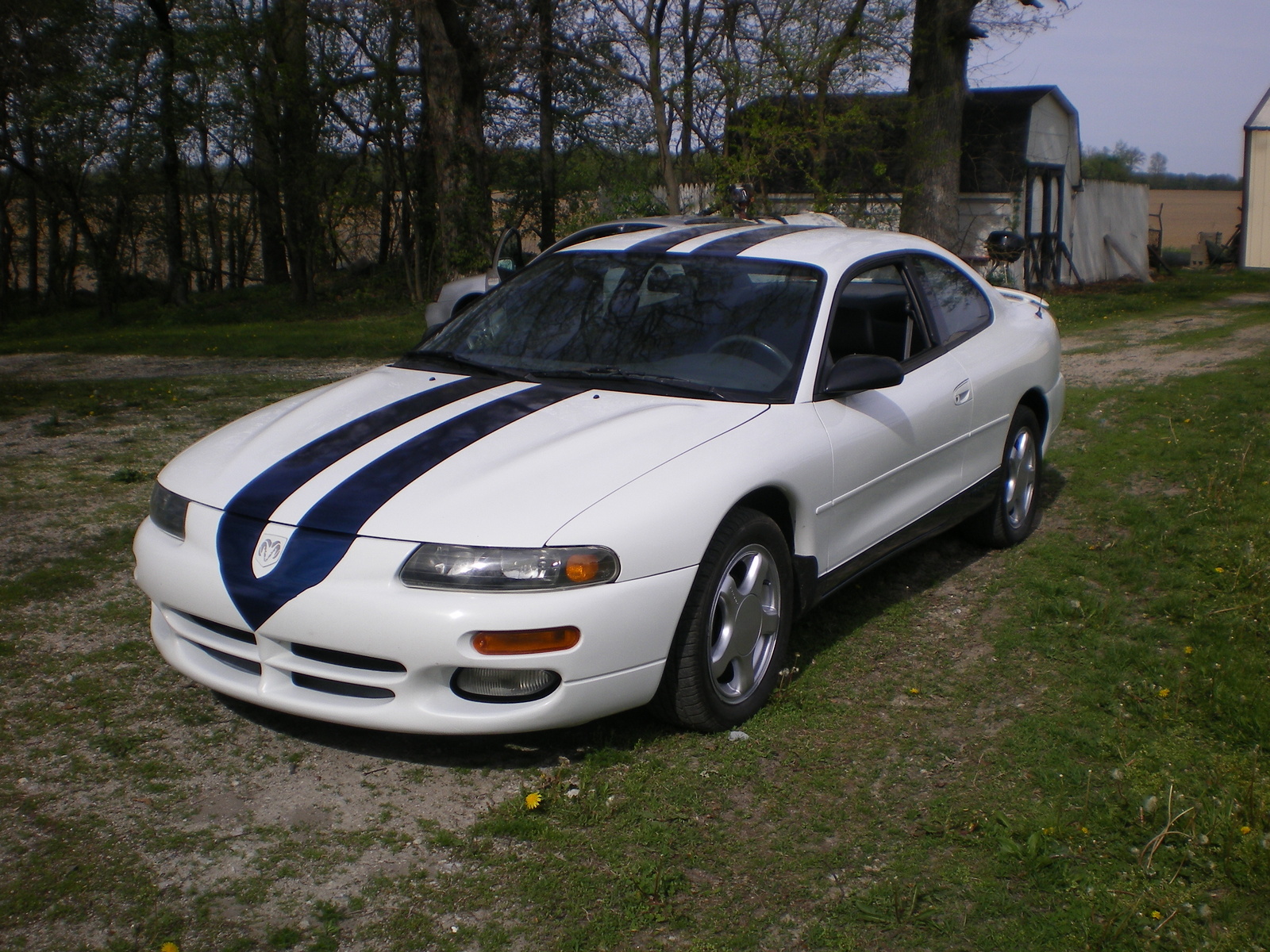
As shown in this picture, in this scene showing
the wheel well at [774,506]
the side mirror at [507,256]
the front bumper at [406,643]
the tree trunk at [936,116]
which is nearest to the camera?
the front bumper at [406,643]

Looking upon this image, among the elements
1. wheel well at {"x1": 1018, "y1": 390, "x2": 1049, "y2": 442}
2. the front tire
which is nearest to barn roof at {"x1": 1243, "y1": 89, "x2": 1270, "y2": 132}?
wheel well at {"x1": 1018, "y1": 390, "x2": 1049, "y2": 442}

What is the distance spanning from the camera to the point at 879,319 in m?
4.68

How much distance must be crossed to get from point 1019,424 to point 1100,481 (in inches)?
59.6

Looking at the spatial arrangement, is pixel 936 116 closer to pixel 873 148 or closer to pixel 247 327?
pixel 873 148

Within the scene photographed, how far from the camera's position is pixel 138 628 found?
4.33 meters

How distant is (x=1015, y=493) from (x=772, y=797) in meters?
2.89

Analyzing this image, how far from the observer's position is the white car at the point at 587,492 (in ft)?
9.78

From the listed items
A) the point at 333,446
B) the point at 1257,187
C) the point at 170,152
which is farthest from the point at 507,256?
the point at 1257,187

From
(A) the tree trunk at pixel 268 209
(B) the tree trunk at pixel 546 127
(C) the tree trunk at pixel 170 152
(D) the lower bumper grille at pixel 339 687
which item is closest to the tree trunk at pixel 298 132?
(A) the tree trunk at pixel 268 209

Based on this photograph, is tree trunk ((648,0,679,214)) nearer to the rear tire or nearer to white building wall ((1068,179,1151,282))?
white building wall ((1068,179,1151,282))

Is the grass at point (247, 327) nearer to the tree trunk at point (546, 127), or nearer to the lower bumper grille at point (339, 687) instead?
the tree trunk at point (546, 127)

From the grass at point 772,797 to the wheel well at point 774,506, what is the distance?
1.80 feet

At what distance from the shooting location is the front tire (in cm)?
330

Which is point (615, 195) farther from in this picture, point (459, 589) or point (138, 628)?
point (459, 589)
